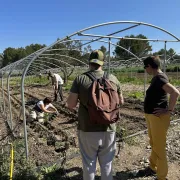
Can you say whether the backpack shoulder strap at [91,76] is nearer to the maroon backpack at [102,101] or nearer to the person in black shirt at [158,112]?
the maroon backpack at [102,101]

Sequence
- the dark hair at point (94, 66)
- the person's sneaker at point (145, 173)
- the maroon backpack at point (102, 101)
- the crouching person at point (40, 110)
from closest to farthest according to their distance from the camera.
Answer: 1. the maroon backpack at point (102, 101)
2. the dark hair at point (94, 66)
3. the person's sneaker at point (145, 173)
4. the crouching person at point (40, 110)

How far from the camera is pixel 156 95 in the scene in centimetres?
302

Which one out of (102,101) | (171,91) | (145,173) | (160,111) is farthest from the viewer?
(145,173)

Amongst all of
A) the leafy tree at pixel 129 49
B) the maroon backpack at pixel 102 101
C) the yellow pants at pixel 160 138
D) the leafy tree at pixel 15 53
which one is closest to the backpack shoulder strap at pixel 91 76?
the maroon backpack at pixel 102 101

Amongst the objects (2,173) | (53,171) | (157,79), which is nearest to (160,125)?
(157,79)

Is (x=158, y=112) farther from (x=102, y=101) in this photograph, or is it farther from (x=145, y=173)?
(x=145, y=173)

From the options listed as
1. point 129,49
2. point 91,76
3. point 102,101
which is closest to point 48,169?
point 102,101

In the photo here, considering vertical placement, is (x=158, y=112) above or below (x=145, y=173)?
above

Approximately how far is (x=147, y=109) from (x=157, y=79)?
17.4 inches

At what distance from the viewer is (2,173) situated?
3.34 m

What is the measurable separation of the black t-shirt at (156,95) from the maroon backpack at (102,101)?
0.70m

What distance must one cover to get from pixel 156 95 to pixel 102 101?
3.02 ft

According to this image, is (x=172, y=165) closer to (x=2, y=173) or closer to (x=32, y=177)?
(x=32, y=177)

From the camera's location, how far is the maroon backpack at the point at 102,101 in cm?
241
